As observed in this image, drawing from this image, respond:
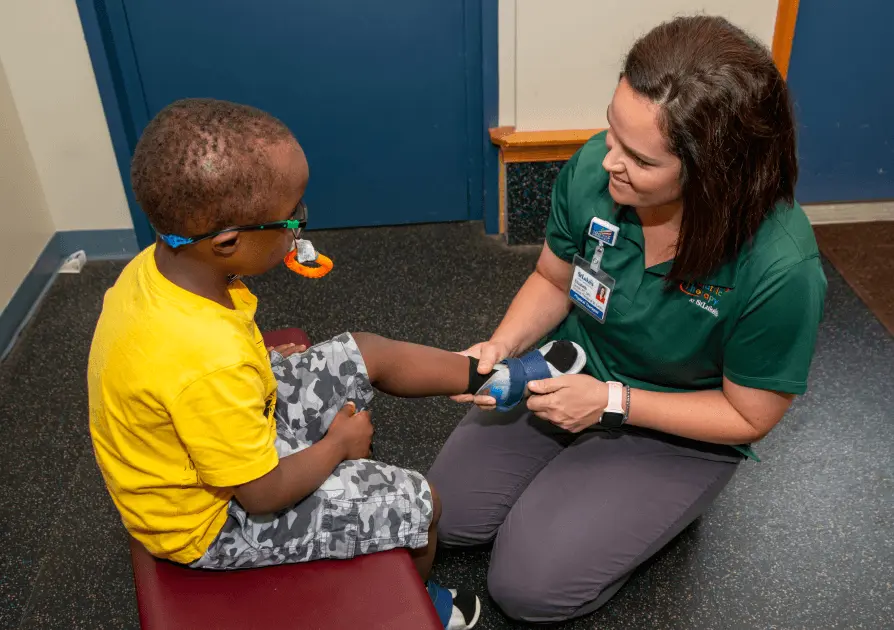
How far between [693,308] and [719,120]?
34 centimetres

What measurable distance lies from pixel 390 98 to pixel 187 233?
166cm

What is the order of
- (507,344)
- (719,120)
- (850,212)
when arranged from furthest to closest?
1. (850,212)
2. (507,344)
3. (719,120)

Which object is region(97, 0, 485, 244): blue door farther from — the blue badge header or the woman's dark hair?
the woman's dark hair

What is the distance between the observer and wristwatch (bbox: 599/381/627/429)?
4.78 ft

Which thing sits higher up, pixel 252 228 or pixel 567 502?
pixel 252 228

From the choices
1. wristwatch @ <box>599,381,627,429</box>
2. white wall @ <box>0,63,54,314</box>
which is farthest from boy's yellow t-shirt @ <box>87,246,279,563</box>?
white wall @ <box>0,63,54,314</box>

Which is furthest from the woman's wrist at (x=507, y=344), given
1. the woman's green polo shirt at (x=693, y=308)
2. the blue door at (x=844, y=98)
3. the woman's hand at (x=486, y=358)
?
the blue door at (x=844, y=98)

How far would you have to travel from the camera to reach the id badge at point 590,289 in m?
1.46

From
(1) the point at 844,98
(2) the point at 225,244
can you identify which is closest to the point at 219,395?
(2) the point at 225,244

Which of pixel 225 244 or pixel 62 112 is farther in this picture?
pixel 62 112

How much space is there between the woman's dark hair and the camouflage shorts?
1.94ft

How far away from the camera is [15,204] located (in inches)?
96.7

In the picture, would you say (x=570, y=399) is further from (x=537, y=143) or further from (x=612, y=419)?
(x=537, y=143)

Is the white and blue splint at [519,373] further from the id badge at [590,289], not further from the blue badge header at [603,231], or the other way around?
the blue badge header at [603,231]
